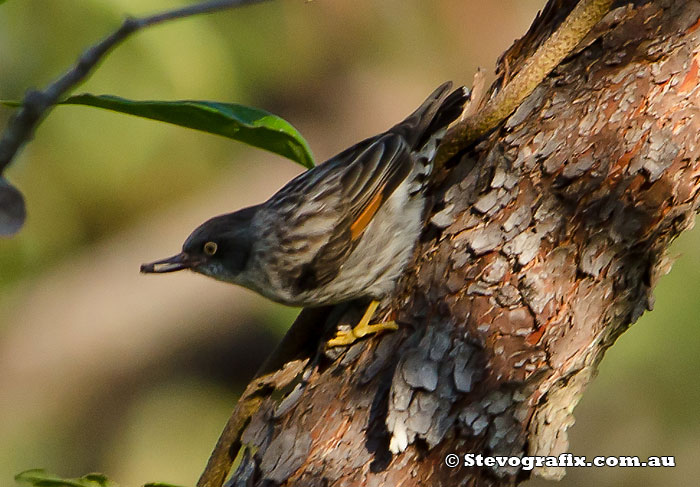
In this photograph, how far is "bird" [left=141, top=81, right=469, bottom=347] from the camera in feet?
10.8

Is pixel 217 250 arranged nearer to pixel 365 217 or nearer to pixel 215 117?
pixel 365 217

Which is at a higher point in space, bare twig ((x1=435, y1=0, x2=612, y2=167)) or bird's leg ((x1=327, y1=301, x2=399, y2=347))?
bare twig ((x1=435, y1=0, x2=612, y2=167))

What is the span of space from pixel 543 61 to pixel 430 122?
63cm

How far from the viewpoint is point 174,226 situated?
28.1ft

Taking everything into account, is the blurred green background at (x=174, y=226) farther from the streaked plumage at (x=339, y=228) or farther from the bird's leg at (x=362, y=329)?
the bird's leg at (x=362, y=329)

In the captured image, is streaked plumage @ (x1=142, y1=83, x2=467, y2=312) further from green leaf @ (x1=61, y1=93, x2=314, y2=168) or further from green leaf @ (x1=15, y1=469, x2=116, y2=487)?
green leaf @ (x1=15, y1=469, x2=116, y2=487)

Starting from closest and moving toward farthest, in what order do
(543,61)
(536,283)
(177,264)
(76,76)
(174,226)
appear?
(76,76)
(536,283)
(543,61)
(177,264)
(174,226)

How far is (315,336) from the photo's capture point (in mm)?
3375

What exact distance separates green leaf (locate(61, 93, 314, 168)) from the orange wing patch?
0.76 m

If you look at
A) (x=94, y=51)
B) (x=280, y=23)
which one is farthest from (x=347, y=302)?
(x=280, y=23)

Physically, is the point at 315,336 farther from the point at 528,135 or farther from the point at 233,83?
the point at 233,83

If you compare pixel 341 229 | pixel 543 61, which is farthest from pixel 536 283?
pixel 341 229

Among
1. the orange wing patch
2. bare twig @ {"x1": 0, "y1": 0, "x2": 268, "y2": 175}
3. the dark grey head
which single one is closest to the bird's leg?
the orange wing patch

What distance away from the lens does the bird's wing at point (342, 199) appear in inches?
137
